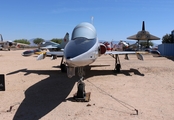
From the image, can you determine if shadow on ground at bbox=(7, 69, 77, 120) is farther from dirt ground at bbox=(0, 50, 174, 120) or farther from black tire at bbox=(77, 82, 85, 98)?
black tire at bbox=(77, 82, 85, 98)

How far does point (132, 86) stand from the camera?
9.52 m

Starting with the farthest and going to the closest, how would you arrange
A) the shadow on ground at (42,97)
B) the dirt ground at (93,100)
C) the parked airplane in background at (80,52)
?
the parked airplane in background at (80,52) → the shadow on ground at (42,97) → the dirt ground at (93,100)

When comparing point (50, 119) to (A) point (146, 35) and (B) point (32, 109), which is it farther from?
(A) point (146, 35)

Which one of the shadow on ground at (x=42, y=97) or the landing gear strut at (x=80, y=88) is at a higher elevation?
the landing gear strut at (x=80, y=88)

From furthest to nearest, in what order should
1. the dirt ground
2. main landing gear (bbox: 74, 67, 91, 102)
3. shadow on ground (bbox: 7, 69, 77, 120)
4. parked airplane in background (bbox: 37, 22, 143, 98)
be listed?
main landing gear (bbox: 74, 67, 91, 102), parked airplane in background (bbox: 37, 22, 143, 98), shadow on ground (bbox: 7, 69, 77, 120), the dirt ground

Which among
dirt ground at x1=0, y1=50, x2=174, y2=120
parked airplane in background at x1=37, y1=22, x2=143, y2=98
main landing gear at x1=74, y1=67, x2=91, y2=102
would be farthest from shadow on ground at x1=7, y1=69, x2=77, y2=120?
parked airplane in background at x1=37, y1=22, x2=143, y2=98

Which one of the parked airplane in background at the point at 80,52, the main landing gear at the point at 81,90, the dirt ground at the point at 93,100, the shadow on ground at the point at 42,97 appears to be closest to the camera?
the dirt ground at the point at 93,100

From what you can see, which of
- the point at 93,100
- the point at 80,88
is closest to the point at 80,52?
the point at 80,88

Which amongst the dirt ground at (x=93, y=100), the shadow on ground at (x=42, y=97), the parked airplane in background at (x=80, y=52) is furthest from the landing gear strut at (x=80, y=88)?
the shadow on ground at (x=42, y=97)

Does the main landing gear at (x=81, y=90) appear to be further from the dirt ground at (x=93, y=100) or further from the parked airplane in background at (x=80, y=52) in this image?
the dirt ground at (x=93, y=100)

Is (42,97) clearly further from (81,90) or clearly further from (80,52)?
(80,52)

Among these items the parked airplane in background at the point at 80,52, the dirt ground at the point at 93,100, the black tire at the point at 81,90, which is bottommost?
the dirt ground at the point at 93,100

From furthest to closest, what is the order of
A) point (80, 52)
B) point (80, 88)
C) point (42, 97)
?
point (42, 97), point (80, 88), point (80, 52)

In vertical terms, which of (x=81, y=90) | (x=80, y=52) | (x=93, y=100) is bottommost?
(x=93, y=100)
